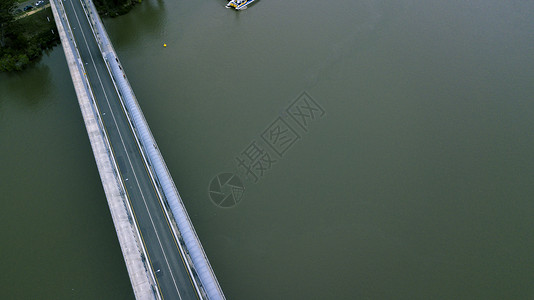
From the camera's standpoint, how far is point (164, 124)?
24.9 metres

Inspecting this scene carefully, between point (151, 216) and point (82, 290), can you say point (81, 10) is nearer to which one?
point (151, 216)

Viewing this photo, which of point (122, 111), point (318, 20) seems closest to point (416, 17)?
point (318, 20)

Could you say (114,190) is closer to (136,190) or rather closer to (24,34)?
(136,190)

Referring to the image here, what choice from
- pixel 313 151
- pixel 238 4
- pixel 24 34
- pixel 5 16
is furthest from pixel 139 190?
pixel 238 4

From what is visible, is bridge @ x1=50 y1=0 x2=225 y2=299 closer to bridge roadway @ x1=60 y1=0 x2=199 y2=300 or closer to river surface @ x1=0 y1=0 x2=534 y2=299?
bridge roadway @ x1=60 y1=0 x2=199 y2=300

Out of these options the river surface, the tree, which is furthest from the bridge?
the tree

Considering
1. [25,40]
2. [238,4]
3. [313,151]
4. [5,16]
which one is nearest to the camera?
[313,151]

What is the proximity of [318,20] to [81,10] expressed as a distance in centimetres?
2239

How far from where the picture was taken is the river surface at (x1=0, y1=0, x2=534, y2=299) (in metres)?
18.6

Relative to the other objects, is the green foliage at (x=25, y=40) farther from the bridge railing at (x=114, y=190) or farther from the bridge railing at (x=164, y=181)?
the bridge railing at (x=164, y=181)

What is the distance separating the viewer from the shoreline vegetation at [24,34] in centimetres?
2875

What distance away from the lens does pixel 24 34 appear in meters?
31.0

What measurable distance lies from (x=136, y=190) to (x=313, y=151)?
11.7m

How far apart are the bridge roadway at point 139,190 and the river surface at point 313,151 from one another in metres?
2.10
